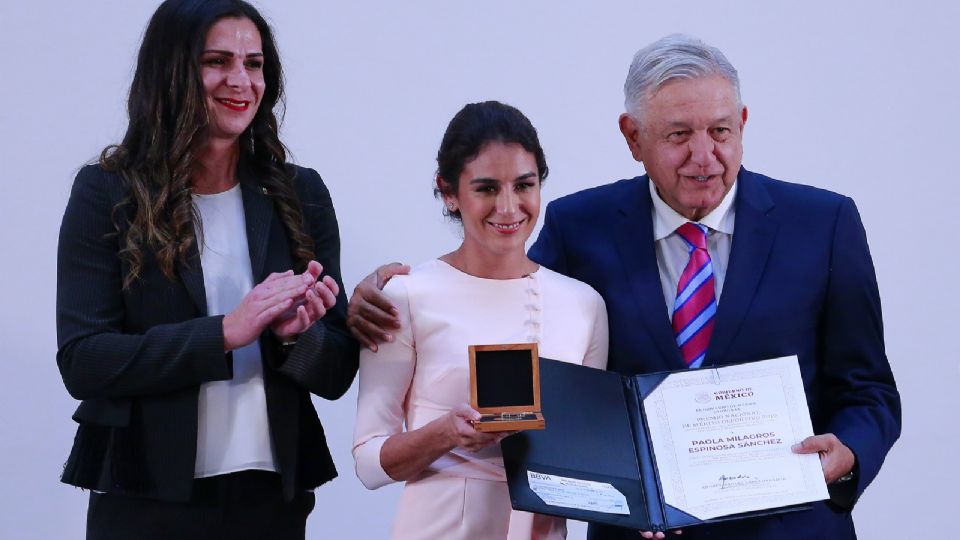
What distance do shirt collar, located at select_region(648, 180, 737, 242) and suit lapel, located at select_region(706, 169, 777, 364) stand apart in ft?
0.07

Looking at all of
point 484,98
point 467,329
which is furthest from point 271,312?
point 484,98

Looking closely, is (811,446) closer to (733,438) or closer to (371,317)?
(733,438)

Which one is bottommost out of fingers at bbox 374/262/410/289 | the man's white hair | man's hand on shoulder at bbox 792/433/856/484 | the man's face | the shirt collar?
man's hand on shoulder at bbox 792/433/856/484

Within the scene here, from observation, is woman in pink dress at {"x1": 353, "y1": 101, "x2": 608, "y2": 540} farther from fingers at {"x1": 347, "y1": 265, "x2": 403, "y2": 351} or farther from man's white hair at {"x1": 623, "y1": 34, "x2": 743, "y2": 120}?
man's white hair at {"x1": 623, "y1": 34, "x2": 743, "y2": 120}

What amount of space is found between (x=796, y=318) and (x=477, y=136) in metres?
0.64

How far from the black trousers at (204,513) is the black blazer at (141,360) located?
4cm

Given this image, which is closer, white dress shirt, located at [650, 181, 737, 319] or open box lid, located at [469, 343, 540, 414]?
open box lid, located at [469, 343, 540, 414]

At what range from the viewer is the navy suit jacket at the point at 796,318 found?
2.11 meters

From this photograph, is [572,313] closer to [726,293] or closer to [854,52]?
[726,293]

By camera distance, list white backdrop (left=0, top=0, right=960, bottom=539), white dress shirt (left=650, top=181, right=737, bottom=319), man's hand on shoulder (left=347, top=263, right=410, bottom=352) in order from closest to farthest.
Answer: man's hand on shoulder (left=347, top=263, right=410, bottom=352), white dress shirt (left=650, top=181, right=737, bottom=319), white backdrop (left=0, top=0, right=960, bottom=539)

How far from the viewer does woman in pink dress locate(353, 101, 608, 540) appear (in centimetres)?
205

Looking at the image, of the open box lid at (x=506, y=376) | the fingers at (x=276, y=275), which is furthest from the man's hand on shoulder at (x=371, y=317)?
the open box lid at (x=506, y=376)

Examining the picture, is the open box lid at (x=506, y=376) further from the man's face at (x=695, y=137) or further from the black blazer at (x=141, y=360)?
the man's face at (x=695, y=137)
